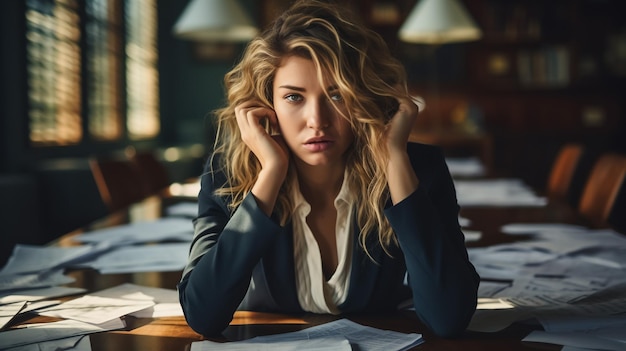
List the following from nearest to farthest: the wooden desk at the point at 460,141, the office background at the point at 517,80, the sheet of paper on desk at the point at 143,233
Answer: the sheet of paper on desk at the point at 143,233
the wooden desk at the point at 460,141
the office background at the point at 517,80

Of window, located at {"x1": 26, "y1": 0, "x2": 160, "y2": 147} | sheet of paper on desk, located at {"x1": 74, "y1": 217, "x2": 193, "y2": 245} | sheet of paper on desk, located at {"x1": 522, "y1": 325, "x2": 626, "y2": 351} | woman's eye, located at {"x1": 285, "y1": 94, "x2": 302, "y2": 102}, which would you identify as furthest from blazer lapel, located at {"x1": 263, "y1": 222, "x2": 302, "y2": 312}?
window, located at {"x1": 26, "y1": 0, "x2": 160, "y2": 147}

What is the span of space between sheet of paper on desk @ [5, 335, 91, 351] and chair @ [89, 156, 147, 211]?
5.38ft

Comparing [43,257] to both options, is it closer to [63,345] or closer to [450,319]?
[63,345]

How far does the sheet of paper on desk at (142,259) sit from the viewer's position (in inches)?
57.0

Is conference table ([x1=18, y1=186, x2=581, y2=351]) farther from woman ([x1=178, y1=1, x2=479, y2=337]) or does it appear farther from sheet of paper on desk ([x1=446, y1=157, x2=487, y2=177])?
sheet of paper on desk ([x1=446, y1=157, x2=487, y2=177])

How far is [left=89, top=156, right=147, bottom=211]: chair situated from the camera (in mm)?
2512

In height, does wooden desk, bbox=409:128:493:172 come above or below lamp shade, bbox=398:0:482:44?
below

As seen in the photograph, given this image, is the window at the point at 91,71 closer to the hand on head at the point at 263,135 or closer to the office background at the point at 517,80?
the office background at the point at 517,80

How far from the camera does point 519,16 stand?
6406 mm

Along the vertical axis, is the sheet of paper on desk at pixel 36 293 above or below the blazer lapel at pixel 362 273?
below

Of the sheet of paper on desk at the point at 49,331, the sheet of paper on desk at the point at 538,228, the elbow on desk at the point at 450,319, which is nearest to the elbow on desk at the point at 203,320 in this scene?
the sheet of paper on desk at the point at 49,331

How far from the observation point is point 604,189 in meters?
2.18

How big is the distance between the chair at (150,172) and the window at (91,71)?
3.32ft

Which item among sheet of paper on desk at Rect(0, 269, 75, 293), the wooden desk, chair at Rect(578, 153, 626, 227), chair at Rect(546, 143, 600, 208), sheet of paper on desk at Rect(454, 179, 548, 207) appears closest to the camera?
sheet of paper on desk at Rect(0, 269, 75, 293)
